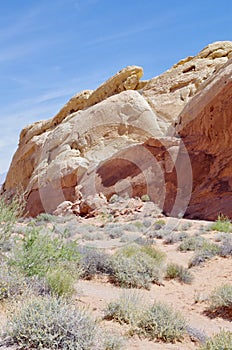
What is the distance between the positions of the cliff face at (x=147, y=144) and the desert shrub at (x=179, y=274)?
8.38 metres

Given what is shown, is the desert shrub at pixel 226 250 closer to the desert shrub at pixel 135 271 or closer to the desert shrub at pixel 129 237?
the desert shrub at pixel 135 271

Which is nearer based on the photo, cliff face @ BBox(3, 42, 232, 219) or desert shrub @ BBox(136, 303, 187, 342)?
desert shrub @ BBox(136, 303, 187, 342)

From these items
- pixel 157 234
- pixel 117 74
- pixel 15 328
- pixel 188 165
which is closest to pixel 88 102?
pixel 117 74

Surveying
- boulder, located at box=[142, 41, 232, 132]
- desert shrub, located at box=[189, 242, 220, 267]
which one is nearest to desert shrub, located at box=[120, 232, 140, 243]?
desert shrub, located at box=[189, 242, 220, 267]

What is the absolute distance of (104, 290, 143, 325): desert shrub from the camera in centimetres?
473

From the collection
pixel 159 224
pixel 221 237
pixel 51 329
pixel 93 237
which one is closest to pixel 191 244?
pixel 221 237

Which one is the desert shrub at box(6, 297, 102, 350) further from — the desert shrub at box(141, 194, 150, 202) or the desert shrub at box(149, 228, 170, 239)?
the desert shrub at box(141, 194, 150, 202)

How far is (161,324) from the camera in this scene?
452 centimetres

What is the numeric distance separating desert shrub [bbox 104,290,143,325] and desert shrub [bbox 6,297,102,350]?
1186 millimetres

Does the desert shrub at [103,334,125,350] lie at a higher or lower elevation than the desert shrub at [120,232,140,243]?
higher

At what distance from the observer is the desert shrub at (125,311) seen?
15.5 feet

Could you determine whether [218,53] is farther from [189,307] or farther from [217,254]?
[189,307]

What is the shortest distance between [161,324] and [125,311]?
58cm

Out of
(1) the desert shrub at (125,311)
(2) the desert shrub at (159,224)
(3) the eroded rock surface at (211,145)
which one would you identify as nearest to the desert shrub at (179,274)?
(1) the desert shrub at (125,311)
